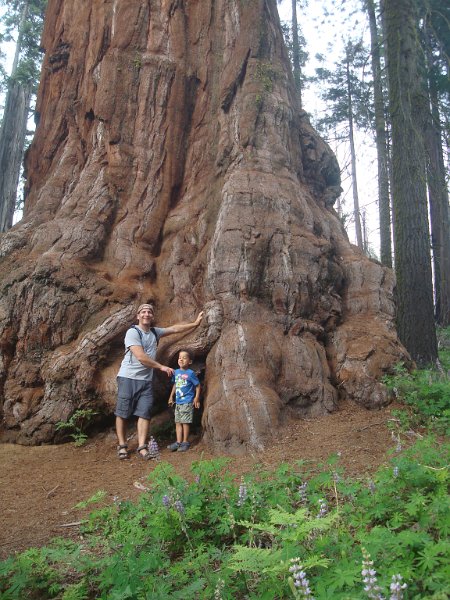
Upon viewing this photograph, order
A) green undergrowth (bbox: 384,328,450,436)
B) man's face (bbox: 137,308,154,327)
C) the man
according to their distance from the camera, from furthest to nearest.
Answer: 1. man's face (bbox: 137,308,154,327)
2. the man
3. green undergrowth (bbox: 384,328,450,436)

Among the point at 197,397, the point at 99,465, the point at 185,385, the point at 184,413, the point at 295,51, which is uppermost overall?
the point at 295,51

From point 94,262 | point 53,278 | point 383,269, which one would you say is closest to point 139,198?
point 94,262

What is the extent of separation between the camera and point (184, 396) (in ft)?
20.9

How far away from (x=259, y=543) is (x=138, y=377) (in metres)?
3.61

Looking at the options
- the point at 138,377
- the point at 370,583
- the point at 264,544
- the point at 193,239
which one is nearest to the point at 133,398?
the point at 138,377

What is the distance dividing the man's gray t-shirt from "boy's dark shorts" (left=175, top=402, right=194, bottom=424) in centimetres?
58

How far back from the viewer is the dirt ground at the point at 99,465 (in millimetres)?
4332

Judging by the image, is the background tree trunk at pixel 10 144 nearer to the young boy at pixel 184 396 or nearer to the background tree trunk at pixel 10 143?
the background tree trunk at pixel 10 143

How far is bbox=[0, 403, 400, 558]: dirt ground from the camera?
4.33 m

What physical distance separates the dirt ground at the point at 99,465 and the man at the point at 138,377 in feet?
1.14

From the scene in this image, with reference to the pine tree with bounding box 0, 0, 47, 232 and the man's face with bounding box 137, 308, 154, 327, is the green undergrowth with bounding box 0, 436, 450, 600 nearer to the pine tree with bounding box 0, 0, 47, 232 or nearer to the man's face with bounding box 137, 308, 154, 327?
the man's face with bounding box 137, 308, 154, 327

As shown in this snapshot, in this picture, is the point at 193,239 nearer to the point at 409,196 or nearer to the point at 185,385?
the point at 185,385

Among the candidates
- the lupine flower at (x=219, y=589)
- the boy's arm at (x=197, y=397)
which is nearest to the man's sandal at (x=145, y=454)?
the boy's arm at (x=197, y=397)

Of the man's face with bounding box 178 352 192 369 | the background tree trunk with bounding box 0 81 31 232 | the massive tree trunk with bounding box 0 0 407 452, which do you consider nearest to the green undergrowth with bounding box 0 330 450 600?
the massive tree trunk with bounding box 0 0 407 452
